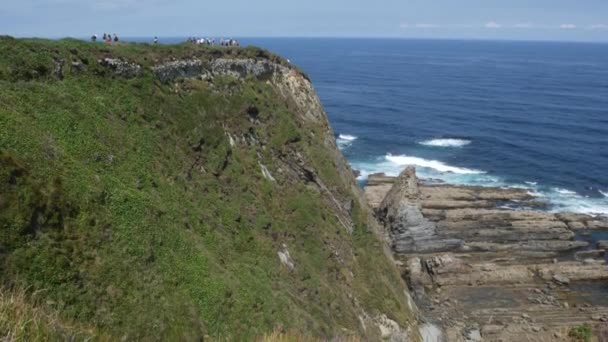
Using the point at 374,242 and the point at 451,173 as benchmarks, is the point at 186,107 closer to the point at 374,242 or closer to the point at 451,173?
the point at 374,242

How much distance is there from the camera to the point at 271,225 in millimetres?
35875

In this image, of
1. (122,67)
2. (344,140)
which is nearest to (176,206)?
(122,67)

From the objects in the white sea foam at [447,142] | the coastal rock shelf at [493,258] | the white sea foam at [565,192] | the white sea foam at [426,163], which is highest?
the white sea foam at [447,142]

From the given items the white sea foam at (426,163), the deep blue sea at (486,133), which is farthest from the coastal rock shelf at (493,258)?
the white sea foam at (426,163)

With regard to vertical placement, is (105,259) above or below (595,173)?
above

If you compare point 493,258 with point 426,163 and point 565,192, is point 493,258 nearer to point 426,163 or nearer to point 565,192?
point 565,192

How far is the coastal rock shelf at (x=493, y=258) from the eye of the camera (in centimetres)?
4509

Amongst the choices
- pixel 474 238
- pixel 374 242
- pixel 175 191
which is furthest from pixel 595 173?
pixel 175 191

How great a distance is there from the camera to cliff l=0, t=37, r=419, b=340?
18625mm

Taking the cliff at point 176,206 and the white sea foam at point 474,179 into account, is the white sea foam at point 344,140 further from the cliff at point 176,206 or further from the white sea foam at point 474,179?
the cliff at point 176,206

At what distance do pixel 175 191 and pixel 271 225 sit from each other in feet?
29.7

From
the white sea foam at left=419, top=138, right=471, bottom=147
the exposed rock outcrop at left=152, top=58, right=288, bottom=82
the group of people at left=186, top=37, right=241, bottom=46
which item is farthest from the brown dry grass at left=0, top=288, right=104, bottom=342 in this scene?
the white sea foam at left=419, top=138, right=471, bottom=147

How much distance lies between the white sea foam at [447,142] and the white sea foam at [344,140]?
1542 cm

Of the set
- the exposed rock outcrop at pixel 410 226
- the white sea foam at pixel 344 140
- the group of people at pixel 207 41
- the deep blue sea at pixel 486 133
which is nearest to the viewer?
the group of people at pixel 207 41
